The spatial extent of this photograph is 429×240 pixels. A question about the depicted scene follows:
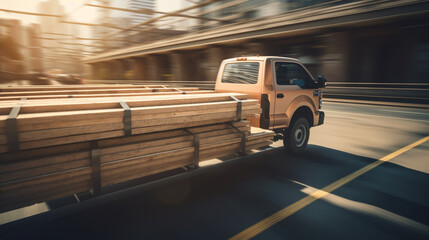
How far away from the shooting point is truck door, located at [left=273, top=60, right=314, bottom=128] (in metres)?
5.45

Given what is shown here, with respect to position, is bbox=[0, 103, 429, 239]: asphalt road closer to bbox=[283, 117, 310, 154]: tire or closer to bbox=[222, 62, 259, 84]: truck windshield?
bbox=[283, 117, 310, 154]: tire

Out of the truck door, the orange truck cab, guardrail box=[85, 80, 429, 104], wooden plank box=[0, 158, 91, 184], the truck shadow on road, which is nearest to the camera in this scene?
wooden plank box=[0, 158, 91, 184]

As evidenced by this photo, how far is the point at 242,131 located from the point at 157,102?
1.50 m

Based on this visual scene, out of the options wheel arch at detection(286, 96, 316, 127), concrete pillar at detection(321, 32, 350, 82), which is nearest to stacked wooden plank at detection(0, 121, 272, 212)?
wheel arch at detection(286, 96, 316, 127)

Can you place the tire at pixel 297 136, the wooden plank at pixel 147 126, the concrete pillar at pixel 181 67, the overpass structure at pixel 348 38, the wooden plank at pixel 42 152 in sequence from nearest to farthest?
the wooden plank at pixel 42 152 → the wooden plank at pixel 147 126 → the tire at pixel 297 136 → the overpass structure at pixel 348 38 → the concrete pillar at pixel 181 67

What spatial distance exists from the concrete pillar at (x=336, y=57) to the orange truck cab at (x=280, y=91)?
30.8 feet

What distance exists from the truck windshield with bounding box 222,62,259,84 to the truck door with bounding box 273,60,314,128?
0.41 metres

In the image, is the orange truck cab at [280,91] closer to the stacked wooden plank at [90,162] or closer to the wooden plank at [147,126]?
the wooden plank at [147,126]

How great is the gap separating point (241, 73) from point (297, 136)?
77.2 inches

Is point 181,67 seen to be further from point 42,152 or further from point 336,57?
point 42,152

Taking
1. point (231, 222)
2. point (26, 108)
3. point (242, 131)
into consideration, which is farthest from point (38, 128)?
point (242, 131)

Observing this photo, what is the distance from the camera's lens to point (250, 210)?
11.7ft

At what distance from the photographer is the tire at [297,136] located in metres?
5.93

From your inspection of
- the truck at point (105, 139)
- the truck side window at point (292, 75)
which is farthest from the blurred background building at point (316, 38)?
the truck at point (105, 139)
